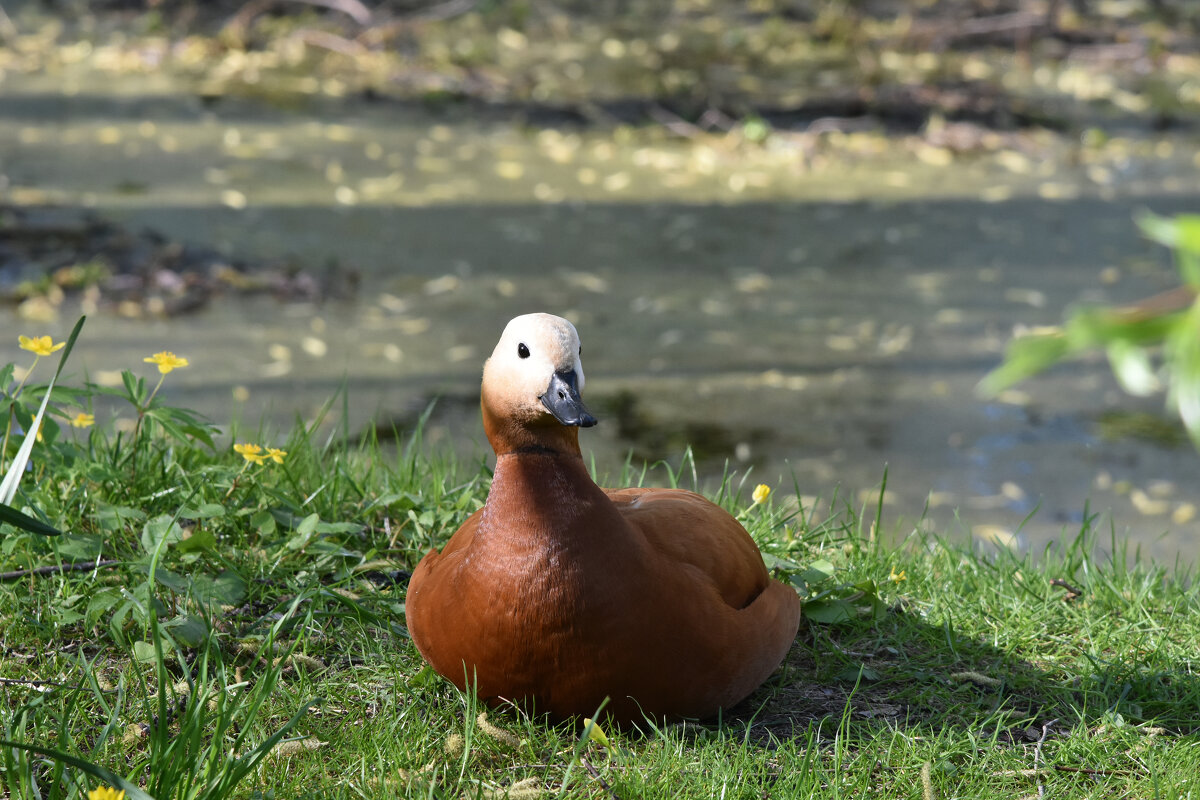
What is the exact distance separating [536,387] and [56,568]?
1.31m

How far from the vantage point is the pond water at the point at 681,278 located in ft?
15.5

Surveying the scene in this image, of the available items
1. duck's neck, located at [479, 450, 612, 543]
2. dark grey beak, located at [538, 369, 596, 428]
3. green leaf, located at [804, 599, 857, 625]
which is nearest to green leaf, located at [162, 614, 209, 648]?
duck's neck, located at [479, 450, 612, 543]

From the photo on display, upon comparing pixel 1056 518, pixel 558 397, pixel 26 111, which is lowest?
pixel 1056 518

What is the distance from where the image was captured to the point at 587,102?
8.50m

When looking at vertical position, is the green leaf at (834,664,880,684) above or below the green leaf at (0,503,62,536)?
below

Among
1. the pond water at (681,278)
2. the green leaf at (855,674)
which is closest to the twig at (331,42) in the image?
the pond water at (681,278)

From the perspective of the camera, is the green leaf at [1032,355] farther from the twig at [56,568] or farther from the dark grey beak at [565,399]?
the twig at [56,568]

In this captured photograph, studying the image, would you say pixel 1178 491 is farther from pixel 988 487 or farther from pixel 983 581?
pixel 983 581

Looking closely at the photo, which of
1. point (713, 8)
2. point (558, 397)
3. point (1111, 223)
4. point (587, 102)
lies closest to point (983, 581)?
point (558, 397)

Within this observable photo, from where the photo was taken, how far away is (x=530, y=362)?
206cm

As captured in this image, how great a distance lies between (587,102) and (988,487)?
4.88m

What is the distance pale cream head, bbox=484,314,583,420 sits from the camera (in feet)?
6.70

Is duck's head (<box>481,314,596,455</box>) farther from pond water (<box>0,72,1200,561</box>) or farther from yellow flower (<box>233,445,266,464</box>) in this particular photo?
pond water (<box>0,72,1200,561</box>)

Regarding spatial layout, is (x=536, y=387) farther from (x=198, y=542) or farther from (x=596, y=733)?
(x=198, y=542)
